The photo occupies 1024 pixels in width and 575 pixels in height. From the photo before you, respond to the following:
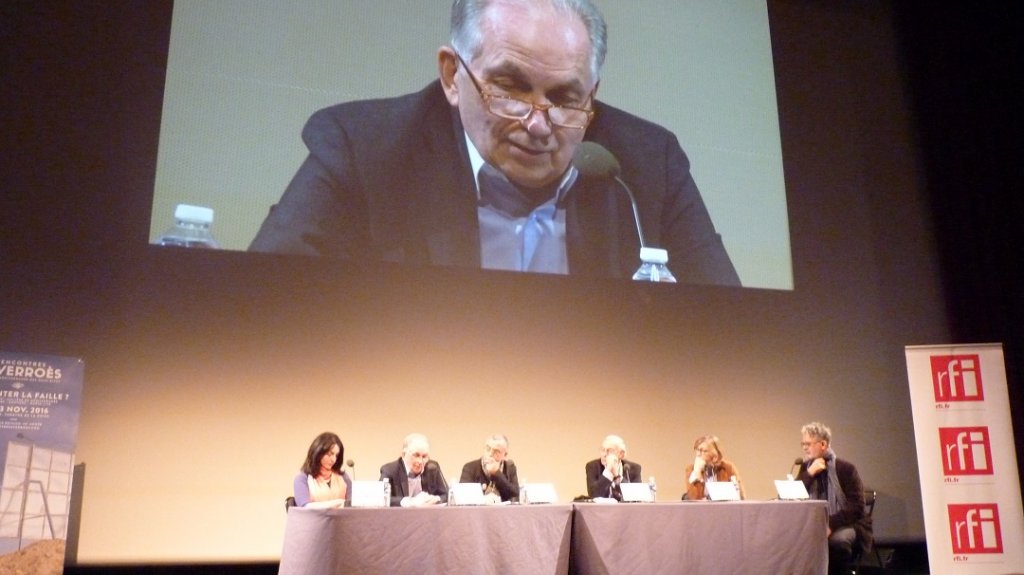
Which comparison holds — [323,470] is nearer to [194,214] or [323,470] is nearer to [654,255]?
[194,214]

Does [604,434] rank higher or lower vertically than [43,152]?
lower

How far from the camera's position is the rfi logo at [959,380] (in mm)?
4059

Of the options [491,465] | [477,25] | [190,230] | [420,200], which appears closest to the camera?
[491,465]

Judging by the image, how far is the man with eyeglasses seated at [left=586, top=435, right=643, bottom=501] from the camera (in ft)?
12.6

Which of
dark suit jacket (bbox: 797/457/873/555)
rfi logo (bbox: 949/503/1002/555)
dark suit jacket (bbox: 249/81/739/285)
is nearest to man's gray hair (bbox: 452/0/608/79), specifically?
dark suit jacket (bbox: 249/81/739/285)

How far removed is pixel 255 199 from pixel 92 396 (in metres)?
1.29

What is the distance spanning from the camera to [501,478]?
148 inches

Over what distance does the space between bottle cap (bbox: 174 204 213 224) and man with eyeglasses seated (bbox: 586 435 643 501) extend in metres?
2.38

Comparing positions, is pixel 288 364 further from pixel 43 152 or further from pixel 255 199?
pixel 43 152

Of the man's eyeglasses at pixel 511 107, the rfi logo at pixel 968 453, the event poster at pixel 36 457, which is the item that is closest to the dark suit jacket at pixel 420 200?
the man's eyeglasses at pixel 511 107

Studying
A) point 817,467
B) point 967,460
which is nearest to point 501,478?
point 817,467

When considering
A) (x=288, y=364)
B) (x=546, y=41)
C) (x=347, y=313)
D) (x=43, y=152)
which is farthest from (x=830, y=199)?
(x=43, y=152)

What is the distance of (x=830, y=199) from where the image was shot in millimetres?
5578

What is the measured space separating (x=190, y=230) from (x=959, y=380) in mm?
4062
